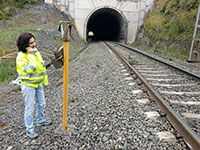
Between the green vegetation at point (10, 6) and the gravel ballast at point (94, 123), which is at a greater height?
the green vegetation at point (10, 6)

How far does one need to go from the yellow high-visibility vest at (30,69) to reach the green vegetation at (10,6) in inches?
526

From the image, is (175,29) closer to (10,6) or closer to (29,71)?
(29,71)

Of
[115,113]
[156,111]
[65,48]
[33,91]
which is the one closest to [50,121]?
[33,91]

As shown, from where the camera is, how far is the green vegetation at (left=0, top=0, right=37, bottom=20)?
44.1 ft

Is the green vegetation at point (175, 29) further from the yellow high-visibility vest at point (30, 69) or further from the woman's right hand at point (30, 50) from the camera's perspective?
the woman's right hand at point (30, 50)

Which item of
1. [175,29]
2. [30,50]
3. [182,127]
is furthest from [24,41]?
[175,29]

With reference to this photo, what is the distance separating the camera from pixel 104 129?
8.24 ft

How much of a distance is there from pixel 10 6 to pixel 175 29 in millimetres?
14900

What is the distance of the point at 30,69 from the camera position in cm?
220

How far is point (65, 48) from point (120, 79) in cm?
301

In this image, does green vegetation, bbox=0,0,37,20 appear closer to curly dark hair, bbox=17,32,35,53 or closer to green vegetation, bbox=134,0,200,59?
green vegetation, bbox=134,0,200,59

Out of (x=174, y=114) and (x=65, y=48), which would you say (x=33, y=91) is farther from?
(x=174, y=114)

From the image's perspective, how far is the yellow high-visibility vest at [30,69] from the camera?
2191mm

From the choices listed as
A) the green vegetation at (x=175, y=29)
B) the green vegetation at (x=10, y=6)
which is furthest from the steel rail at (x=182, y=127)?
the green vegetation at (x=10, y=6)
